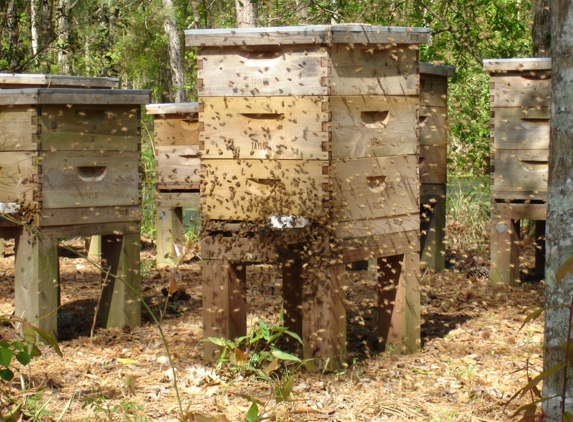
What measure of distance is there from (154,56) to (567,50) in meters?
32.1

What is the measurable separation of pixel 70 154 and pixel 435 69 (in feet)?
11.0

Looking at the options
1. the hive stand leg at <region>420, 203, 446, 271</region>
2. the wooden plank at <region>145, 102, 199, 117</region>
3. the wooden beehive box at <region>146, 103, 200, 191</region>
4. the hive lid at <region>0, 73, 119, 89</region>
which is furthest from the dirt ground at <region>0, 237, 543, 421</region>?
the wooden plank at <region>145, 102, 199, 117</region>

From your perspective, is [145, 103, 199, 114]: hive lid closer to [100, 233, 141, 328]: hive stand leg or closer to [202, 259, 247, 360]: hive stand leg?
[100, 233, 141, 328]: hive stand leg

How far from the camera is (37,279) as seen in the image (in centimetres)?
468

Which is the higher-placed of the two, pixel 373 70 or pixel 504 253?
pixel 373 70

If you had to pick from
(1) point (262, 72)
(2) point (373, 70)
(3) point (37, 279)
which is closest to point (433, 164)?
(2) point (373, 70)

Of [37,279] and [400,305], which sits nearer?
[400,305]

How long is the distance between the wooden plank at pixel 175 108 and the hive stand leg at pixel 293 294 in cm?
295

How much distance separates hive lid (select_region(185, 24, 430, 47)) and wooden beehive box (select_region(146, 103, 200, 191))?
2994 millimetres

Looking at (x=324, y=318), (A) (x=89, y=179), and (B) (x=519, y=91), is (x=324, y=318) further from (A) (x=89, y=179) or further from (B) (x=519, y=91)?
(B) (x=519, y=91)

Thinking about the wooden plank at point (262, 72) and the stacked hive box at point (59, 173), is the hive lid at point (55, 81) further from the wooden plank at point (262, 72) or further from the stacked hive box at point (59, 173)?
the wooden plank at point (262, 72)

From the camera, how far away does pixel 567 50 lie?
2.44 meters

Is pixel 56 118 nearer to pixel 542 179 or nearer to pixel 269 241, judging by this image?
pixel 269 241

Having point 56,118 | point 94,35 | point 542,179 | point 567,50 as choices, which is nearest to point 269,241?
point 56,118
